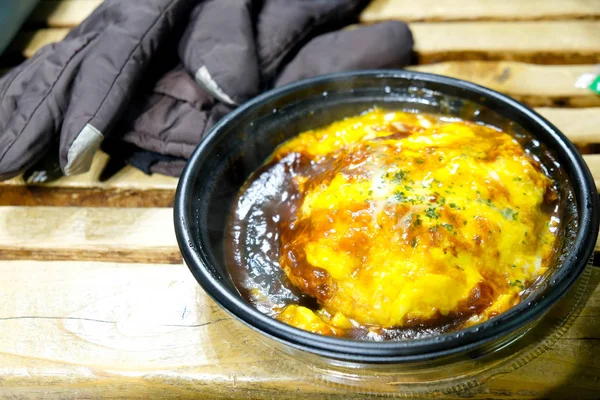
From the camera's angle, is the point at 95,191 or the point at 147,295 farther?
the point at 95,191

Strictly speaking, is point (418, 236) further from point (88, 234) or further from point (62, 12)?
point (62, 12)

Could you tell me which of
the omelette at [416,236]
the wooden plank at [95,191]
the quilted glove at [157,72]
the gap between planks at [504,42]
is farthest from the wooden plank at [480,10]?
the wooden plank at [95,191]

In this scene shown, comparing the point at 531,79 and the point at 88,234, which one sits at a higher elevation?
the point at 531,79

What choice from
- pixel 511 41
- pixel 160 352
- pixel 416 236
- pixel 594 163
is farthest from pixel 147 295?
pixel 511 41

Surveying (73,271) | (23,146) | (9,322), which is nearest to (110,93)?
(23,146)

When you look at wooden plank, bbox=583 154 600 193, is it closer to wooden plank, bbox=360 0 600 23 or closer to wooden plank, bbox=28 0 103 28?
wooden plank, bbox=360 0 600 23

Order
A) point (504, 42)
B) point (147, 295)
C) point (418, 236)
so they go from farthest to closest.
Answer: point (504, 42), point (147, 295), point (418, 236)

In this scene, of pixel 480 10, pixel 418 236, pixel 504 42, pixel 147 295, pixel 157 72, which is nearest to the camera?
pixel 418 236

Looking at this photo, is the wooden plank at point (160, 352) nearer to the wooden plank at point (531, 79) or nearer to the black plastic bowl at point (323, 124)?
the black plastic bowl at point (323, 124)
